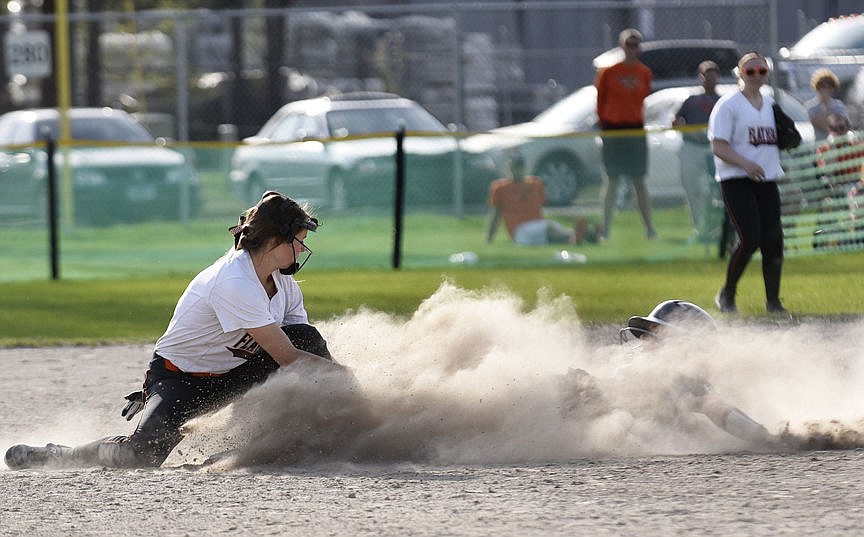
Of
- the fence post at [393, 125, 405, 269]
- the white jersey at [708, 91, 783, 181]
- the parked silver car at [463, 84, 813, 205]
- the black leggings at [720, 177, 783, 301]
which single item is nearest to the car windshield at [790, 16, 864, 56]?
the parked silver car at [463, 84, 813, 205]

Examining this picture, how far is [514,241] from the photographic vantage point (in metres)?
16.1

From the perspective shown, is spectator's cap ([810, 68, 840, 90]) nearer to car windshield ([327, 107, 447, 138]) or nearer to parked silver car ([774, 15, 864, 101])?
parked silver car ([774, 15, 864, 101])

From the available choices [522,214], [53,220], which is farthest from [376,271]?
[53,220]

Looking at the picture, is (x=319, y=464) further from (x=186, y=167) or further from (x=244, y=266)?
(x=186, y=167)

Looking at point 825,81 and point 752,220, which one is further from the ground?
point 825,81

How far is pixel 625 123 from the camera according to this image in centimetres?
1633

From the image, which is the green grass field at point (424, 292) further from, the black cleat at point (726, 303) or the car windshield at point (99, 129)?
the car windshield at point (99, 129)

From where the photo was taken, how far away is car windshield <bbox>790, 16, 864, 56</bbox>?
22938 millimetres

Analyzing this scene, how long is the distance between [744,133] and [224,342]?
232 inches

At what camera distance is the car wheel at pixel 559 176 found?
1572cm

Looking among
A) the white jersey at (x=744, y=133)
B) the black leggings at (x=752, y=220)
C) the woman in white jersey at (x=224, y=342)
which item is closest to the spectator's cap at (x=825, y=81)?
the white jersey at (x=744, y=133)

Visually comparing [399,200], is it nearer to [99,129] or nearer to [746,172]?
[746,172]

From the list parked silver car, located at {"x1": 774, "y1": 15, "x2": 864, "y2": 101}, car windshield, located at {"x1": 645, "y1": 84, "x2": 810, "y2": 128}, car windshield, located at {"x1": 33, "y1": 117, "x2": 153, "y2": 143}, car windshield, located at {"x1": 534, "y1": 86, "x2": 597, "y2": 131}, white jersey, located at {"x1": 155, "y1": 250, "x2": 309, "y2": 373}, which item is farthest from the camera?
car windshield, located at {"x1": 33, "y1": 117, "x2": 153, "y2": 143}

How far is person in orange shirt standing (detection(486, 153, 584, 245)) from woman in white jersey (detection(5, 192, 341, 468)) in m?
9.36
